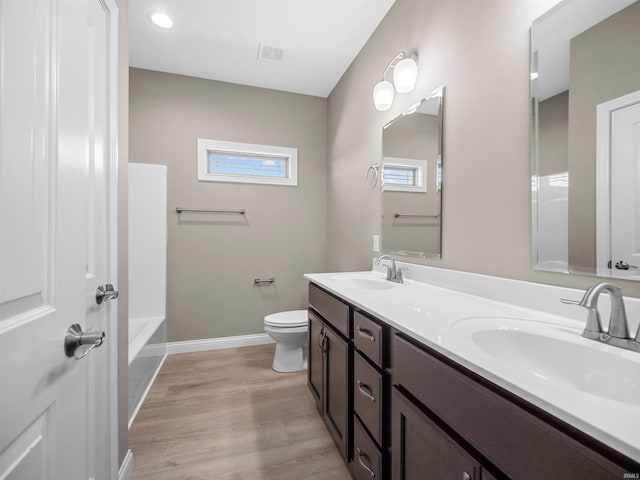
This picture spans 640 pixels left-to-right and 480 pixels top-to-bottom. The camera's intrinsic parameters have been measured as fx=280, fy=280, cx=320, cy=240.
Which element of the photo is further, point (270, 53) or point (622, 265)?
point (270, 53)

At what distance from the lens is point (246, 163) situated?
115 inches

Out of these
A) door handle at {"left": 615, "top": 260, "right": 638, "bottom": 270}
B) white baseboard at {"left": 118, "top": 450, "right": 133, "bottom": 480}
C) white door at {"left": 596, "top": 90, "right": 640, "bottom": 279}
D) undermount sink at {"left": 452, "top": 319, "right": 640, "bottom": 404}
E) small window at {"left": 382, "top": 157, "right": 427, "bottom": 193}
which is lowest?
white baseboard at {"left": 118, "top": 450, "right": 133, "bottom": 480}

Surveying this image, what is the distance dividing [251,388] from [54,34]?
2161 mm

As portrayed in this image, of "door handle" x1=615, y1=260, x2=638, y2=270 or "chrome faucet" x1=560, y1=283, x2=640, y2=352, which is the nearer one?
"chrome faucet" x1=560, y1=283, x2=640, y2=352

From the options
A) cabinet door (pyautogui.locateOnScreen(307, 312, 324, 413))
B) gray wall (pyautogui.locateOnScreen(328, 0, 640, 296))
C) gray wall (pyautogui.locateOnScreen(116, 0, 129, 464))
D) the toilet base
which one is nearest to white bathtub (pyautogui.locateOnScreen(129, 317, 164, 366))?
gray wall (pyautogui.locateOnScreen(116, 0, 129, 464))

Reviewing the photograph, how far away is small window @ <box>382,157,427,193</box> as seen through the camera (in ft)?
5.50

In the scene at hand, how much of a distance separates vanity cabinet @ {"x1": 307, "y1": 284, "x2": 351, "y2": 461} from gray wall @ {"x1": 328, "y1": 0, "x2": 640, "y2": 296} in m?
0.63

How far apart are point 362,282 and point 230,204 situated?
5.49ft

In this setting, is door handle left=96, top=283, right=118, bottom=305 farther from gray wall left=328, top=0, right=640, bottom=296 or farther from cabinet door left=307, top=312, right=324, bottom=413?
gray wall left=328, top=0, right=640, bottom=296

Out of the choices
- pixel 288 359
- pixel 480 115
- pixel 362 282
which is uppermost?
pixel 480 115

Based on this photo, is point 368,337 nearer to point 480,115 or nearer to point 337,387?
point 337,387

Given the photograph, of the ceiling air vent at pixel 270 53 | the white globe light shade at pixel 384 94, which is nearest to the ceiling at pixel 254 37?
the ceiling air vent at pixel 270 53

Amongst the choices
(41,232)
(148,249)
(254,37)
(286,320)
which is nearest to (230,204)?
(148,249)

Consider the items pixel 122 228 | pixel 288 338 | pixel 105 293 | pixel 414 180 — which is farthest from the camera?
pixel 288 338
